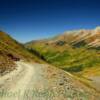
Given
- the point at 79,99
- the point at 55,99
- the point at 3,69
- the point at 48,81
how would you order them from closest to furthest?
the point at 55,99 → the point at 79,99 → the point at 48,81 → the point at 3,69

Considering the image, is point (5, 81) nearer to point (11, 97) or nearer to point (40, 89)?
point (40, 89)

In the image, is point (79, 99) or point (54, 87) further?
point (54, 87)

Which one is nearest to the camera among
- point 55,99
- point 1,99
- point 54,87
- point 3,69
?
point 1,99

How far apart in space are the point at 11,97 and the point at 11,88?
5.21 meters

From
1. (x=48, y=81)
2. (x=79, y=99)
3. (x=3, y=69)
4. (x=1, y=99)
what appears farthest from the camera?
(x=3, y=69)

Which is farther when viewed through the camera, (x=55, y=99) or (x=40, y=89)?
(x=40, y=89)

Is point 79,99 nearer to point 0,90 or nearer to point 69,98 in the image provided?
point 69,98

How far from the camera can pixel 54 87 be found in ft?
129

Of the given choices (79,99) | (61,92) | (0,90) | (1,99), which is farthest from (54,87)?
(1,99)

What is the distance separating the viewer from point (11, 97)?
30453 mm

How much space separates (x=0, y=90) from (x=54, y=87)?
30.5ft

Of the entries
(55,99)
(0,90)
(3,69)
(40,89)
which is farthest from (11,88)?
(3,69)

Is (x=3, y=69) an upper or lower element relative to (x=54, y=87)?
upper

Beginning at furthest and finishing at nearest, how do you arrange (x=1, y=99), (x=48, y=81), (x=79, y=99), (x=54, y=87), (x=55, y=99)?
(x=48, y=81) < (x=54, y=87) < (x=79, y=99) < (x=55, y=99) < (x=1, y=99)
